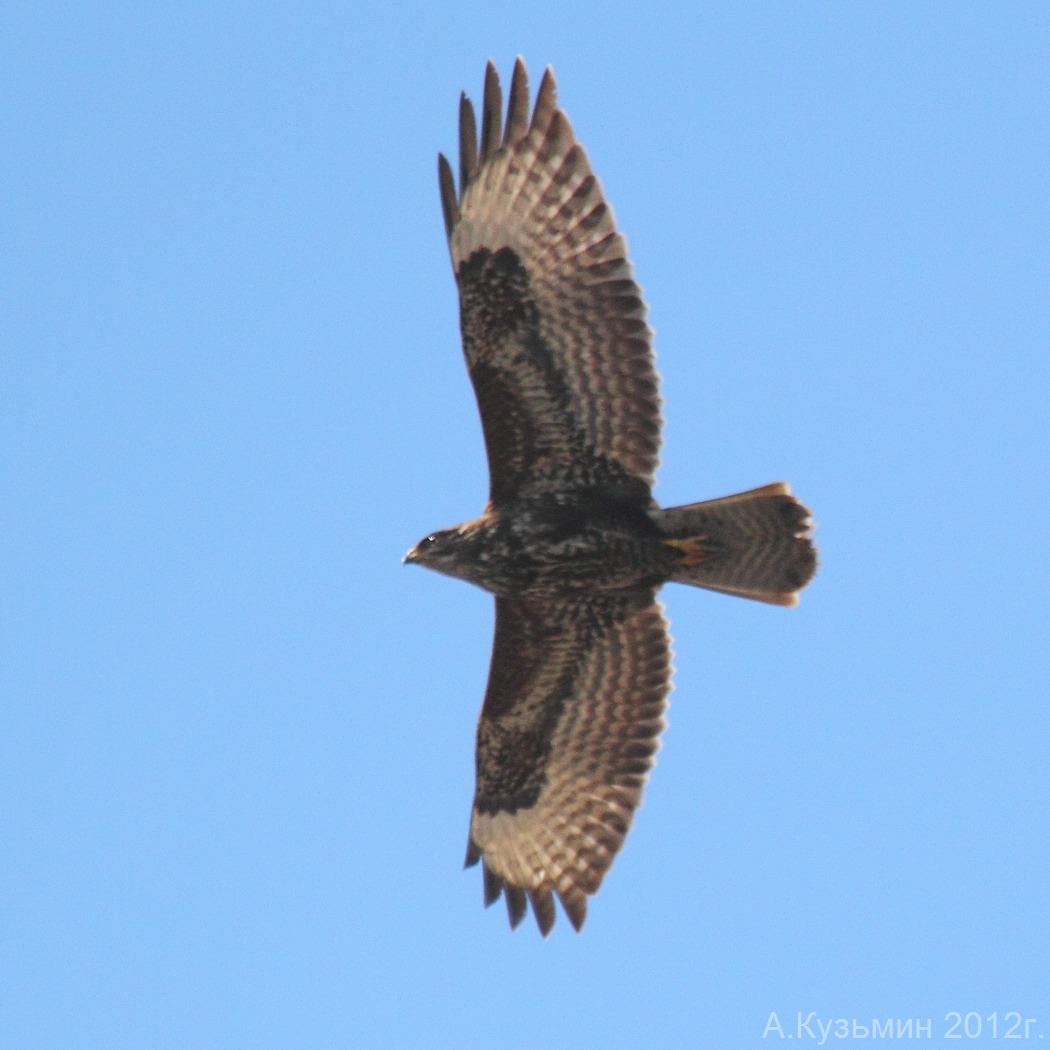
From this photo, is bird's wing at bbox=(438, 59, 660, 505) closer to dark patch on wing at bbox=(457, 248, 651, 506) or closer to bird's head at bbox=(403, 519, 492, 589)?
dark patch on wing at bbox=(457, 248, 651, 506)

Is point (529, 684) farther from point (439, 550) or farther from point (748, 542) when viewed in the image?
point (748, 542)

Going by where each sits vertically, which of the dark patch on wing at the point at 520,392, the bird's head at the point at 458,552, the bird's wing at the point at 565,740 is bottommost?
the bird's wing at the point at 565,740

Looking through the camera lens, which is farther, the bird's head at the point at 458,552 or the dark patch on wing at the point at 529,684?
the dark patch on wing at the point at 529,684

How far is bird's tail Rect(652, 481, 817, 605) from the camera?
32.2 ft

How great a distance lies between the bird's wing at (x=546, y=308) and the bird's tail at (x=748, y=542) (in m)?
0.33

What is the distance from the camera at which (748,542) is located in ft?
32.7

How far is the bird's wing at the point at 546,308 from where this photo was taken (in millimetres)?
9930

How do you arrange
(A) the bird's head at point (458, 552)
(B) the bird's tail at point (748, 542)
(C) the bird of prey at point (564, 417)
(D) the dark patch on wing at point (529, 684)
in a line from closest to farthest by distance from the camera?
1. (B) the bird's tail at point (748, 542)
2. (C) the bird of prey at point (564, 417)
3. (A) the bird's head at point (458, 552)
4. (D) the dark patch on wing at point (529, 684)

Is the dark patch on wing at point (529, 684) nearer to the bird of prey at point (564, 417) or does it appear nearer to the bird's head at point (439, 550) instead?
the bird of prey at point (564, 417)

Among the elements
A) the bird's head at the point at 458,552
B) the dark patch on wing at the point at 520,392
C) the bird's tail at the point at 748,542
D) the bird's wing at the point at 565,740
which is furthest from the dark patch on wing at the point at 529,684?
the dark patch on wing at the point at 520,392

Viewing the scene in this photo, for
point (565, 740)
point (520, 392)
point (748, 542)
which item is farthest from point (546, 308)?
point (565, 740)

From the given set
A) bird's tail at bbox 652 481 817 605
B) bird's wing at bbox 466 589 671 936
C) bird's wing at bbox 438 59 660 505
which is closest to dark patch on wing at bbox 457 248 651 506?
bird's wing at bbox 438 59 660 505

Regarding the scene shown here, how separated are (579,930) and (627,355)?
10.4ft

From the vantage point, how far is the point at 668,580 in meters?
10.3
